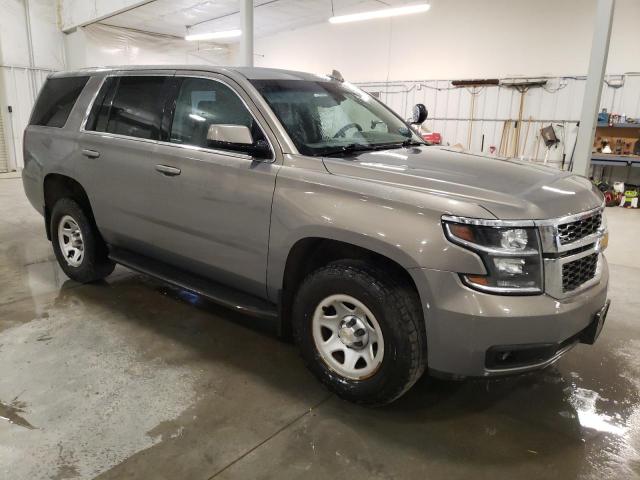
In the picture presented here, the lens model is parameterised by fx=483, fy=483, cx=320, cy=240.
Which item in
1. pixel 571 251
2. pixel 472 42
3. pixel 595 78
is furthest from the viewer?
pixel 472 42

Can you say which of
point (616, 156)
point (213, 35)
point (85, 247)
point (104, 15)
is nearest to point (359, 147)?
point (85, 247)

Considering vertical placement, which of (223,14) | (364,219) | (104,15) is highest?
(223,14)

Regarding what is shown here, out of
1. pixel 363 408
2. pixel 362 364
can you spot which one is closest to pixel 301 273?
pixel 362 364

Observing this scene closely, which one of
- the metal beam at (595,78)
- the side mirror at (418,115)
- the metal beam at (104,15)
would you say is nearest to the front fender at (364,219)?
the side mirror at (418,115)

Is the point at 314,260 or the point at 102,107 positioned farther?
the point at 102,107

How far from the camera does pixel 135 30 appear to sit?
46.2 feet

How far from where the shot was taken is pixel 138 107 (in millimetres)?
3445

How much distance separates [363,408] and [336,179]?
122cm

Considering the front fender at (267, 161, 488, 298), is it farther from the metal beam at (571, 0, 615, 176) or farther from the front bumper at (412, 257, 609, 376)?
the metal beam at (571, 0, 615, 176)

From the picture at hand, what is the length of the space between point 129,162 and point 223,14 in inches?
433

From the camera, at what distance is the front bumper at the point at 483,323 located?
2.01 m

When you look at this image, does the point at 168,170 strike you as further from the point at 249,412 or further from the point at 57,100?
the point at 57,100

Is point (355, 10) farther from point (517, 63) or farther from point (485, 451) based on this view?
point (485, 451)

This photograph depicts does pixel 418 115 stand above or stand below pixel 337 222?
above
